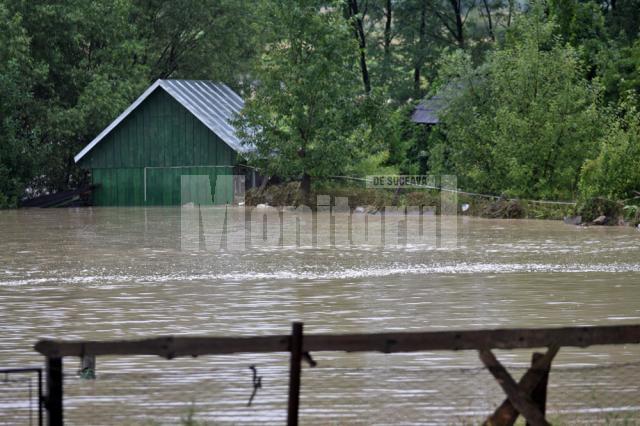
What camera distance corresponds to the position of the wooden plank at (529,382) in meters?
7.86

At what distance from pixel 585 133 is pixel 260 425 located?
3556 cm

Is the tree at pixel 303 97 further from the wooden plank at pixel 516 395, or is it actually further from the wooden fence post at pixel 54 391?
the wooden fence post at pixel 54 391

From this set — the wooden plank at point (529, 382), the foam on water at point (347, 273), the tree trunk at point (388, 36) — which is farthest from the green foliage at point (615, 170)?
the wooden plank at point (529, 382)

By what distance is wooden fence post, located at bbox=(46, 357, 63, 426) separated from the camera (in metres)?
7.65

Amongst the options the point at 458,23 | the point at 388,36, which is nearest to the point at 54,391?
the point at 388,36

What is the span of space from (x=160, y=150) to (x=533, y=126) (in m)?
17.6

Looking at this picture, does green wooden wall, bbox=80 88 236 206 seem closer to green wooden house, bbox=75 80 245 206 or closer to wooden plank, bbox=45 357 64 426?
green wooden house, bbox=75 80 245 206

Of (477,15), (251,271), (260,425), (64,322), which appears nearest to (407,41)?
(477,15)

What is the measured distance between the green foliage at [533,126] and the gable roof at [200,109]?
10255mm

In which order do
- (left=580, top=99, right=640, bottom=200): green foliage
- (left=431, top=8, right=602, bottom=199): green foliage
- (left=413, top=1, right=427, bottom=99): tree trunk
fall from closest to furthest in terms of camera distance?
1. (left=580, top=99, right=640, bottom=200): green foliage
2. (left=431, top=8, right=602, bottom=199): green foliage
3. (left=413, top=1, right=427, bottom=99): tree trunk

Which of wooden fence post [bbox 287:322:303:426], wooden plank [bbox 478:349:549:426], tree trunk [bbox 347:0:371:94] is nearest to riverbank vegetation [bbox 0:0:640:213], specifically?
tree trunk [bbox 347:0:371:94]

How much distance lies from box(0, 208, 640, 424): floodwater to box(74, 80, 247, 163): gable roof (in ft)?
54.0

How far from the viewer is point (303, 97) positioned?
48.8 meters

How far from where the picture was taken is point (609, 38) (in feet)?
164
